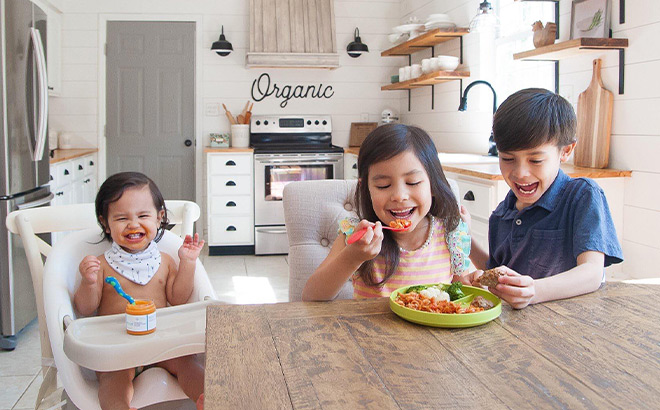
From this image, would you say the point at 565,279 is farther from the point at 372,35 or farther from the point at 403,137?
the point at 372,35

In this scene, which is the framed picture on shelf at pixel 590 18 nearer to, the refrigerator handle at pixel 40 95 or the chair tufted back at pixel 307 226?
the chair tufted back at pixel 307 226

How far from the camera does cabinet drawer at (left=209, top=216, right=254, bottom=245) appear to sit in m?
5.68

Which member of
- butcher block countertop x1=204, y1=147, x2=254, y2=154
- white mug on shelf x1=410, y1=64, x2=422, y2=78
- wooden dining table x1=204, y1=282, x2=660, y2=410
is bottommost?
wooden dining table x1=204, y1=282, x2=660, y2=410

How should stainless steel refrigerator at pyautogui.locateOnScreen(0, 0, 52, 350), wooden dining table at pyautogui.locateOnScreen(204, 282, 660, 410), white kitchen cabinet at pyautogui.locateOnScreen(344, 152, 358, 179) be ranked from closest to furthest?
wooden dining table at pyautogui.locateOnScreen(204, 282, 660, 410) < stainless steel refrigerator at pyautogui.locateOnScreen(0, 0, 52, 350) < white kitchen cabinet at pyautogui.locateOnScreen(344, 152, 358, 179)

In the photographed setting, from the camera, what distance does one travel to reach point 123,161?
606 cm

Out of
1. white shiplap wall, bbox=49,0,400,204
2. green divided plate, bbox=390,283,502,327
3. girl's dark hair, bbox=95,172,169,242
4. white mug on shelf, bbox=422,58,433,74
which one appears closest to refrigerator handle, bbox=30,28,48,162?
girl's dark hair, bbox=95,172,169,242

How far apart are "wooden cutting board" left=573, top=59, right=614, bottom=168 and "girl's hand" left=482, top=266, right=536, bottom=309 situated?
6.71 ft

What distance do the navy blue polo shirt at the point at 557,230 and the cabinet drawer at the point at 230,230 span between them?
4153mm

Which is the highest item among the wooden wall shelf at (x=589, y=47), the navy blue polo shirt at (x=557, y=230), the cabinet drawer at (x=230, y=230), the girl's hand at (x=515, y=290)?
the wooden wall shelf at (x=589, y=47)

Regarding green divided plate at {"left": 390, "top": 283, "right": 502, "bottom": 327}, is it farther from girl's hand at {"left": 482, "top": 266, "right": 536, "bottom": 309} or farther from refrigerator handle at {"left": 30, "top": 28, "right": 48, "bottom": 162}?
refrigerator handle at {"left": 30, "top": 28, "right": 48, "bottom": 162}

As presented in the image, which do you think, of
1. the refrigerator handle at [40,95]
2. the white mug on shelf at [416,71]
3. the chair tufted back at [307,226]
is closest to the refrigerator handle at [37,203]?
the refrigerator handle at [40,95]

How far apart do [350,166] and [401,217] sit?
4.26 m

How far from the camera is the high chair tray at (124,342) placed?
4.98 feet

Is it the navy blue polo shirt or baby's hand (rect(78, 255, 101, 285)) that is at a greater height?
the navy blue polo shirt
